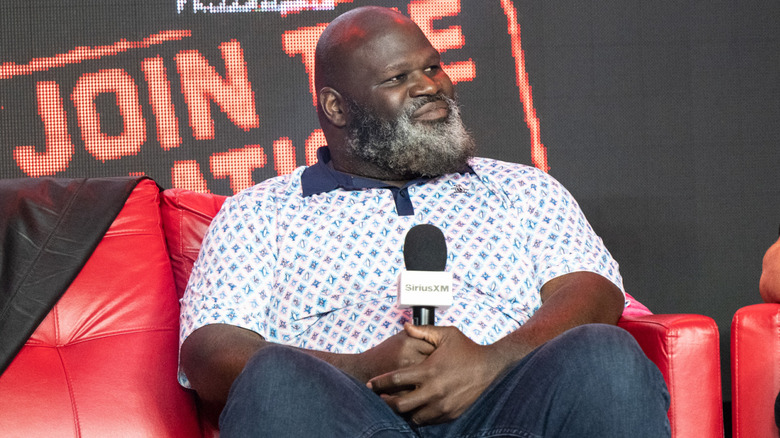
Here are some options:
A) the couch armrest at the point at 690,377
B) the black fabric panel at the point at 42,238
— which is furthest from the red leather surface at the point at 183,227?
the couch armrest at the point at 690,377

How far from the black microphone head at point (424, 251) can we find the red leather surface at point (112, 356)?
710 millimetres

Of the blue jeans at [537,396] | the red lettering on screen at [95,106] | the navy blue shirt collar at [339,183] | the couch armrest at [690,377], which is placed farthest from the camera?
the red lettering on screen at [95,106]

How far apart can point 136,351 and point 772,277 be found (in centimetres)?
133

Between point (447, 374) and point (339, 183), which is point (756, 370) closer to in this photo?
point (447, 374)

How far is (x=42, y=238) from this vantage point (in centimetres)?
172

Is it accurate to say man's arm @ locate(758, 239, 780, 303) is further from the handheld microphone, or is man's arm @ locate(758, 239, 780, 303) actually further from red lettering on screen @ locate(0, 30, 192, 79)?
red lettering on screen @ locate(0, 30, 192, 79)

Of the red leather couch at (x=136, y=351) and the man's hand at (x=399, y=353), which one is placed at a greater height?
the man's hand at (x=399, y=353)

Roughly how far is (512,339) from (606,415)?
1.09 feet

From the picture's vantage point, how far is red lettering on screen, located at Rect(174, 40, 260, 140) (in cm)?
252

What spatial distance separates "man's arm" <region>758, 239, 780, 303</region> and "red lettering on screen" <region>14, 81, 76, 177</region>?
1995 millimetres

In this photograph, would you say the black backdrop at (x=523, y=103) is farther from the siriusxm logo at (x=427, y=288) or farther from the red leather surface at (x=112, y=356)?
the siriusxm logo at (x=427, y=288)

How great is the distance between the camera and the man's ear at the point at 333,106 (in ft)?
6.37

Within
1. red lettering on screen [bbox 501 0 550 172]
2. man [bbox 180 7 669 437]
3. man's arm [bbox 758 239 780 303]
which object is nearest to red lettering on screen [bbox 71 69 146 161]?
man [bbox 180 7 669 437]

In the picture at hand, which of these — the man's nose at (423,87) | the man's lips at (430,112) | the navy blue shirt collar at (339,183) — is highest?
the man's nose at (423,87)
